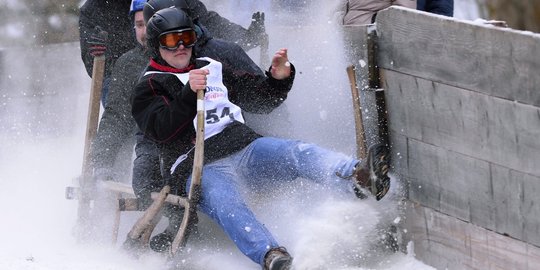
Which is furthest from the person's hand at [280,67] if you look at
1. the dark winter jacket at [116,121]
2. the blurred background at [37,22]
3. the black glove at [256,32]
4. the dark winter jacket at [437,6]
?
the blurred background at [37,22]

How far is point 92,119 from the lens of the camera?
8.11 meters

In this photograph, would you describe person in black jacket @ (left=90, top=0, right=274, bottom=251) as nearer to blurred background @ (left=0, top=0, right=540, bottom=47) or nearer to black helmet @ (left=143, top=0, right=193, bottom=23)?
black helmet @ (left=143, top=0, right=193, bottom=23)

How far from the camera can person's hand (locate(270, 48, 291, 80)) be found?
6508 mm

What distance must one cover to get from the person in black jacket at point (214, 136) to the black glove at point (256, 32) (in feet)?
4.05

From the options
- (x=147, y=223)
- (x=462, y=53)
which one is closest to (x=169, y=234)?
(x=147, y=223)

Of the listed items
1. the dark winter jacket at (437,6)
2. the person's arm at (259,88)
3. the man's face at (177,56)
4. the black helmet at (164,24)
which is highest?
the black helmet at (164,24)

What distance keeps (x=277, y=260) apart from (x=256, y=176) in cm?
83

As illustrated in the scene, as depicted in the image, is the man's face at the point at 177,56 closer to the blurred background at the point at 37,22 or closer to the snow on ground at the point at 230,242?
the snow on ground at the point at 230,242

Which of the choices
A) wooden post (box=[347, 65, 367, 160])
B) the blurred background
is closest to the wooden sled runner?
wooden post (box=[347, 65, 367, 160])

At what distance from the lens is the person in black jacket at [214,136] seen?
615 cm

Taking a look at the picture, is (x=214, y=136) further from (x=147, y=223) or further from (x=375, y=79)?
(x=375, y=79)

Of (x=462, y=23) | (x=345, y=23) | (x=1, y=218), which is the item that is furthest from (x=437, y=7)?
(x=1, y=218)

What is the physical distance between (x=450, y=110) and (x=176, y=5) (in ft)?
8.45

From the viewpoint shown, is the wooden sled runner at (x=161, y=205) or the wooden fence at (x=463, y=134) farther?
the wooden sled runner at (x=161, y=205)
